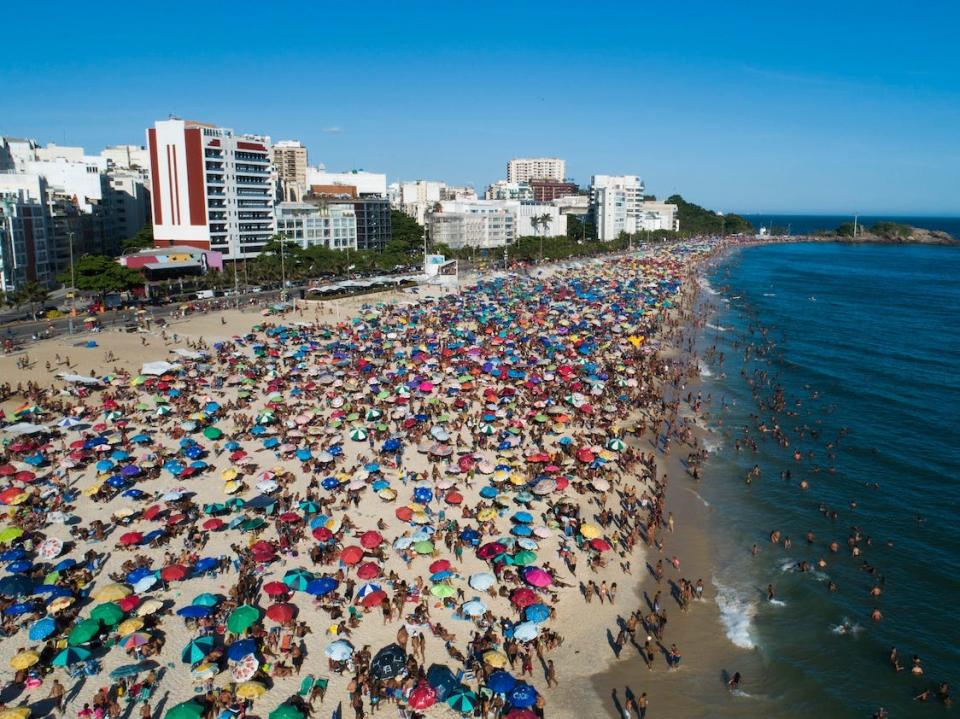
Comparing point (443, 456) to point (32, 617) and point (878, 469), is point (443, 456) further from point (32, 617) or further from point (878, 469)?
point (878, 469)

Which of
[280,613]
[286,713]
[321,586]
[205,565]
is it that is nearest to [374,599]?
[321,586]

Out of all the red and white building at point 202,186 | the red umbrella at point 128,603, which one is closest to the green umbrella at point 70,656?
the red umbrella at point 128,603

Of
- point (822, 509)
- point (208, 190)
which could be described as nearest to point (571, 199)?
point (208, 190)

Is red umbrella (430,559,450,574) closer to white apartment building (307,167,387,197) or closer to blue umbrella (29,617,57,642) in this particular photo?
blue umbrella (29,617,57,642)

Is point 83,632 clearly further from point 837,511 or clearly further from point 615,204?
point 615,204

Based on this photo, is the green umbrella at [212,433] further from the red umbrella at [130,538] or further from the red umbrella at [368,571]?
the red umbrella at [368,571]

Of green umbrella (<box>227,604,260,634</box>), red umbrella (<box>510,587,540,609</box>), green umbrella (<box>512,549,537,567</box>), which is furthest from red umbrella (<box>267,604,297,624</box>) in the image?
green umbrella (<box>512,549,537,567</box>)
